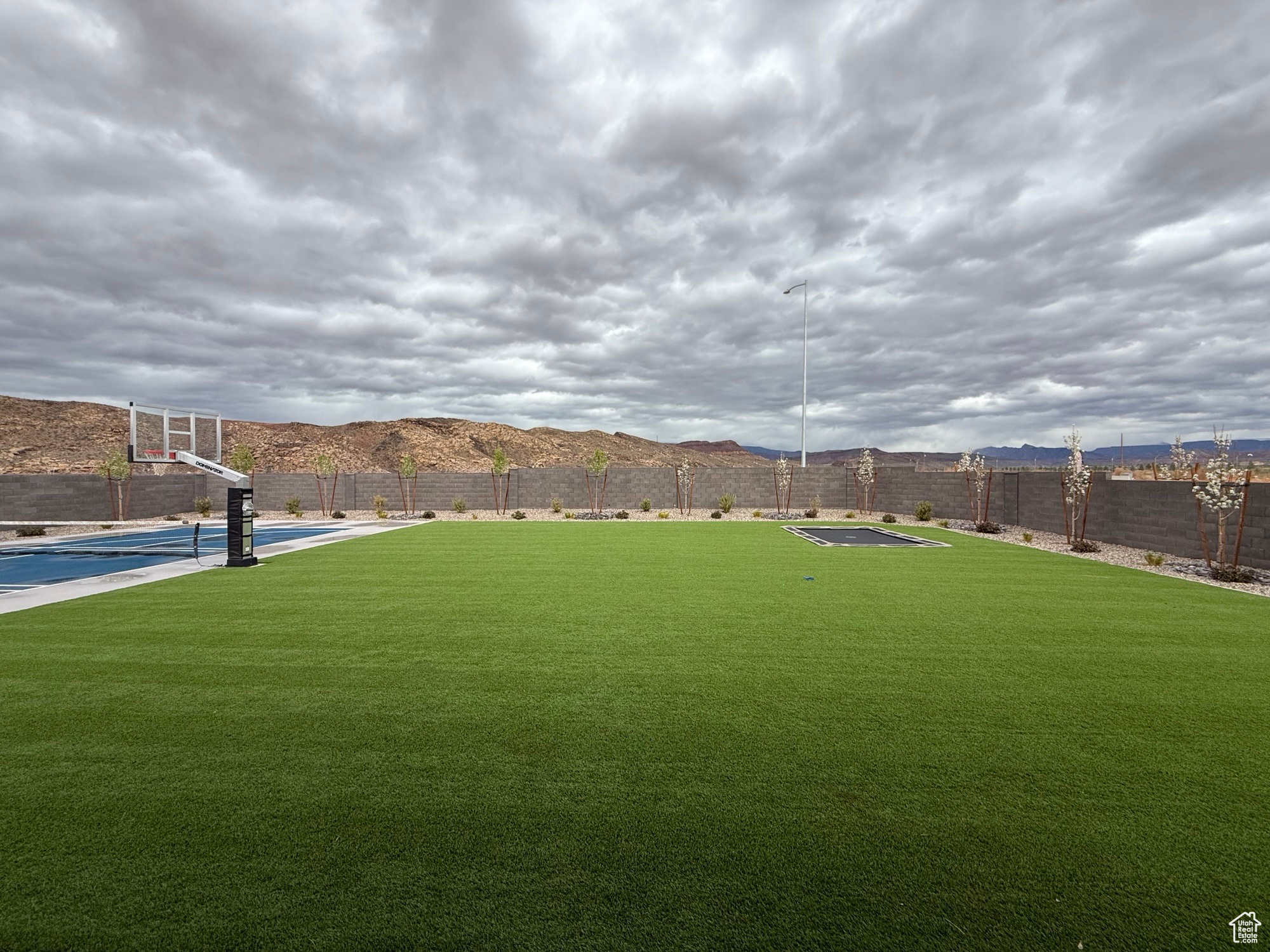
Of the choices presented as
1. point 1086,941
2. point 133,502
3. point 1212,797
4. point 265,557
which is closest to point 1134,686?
point 1212,797

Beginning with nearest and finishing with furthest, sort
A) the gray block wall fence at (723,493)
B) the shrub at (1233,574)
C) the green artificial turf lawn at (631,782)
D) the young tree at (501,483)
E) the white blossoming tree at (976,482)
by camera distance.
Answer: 1. the green artificial turf lawn at (631,782)
2. the shrub at (1233,574)
3. the gray block wall fence at (723,493)
4. the white blossoming tree at (976,482)
5. the young tree at (501,483)

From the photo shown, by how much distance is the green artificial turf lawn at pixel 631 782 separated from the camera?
198 cm

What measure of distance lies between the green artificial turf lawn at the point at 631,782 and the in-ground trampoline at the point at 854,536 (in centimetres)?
725

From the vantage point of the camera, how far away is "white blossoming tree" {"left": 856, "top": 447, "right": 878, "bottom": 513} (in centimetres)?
2217

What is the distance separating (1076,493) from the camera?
1337 centimetres

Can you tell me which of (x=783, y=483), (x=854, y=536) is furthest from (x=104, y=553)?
(x=783, y=483)

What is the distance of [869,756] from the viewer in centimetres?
304

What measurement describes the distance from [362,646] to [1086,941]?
5028mm

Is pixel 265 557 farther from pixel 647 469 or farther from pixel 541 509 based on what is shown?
pixel 647 469

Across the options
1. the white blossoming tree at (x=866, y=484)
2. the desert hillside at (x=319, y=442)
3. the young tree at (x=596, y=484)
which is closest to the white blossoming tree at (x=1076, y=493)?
the white blossoming tree at (x=866, y=484)

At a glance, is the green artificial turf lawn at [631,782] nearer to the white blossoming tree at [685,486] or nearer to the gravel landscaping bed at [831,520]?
the gravel landscaping bed at [831,520]

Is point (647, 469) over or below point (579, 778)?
over

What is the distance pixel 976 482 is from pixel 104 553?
22.3 metres

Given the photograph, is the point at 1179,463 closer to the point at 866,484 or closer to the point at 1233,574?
the point at 1233,574
